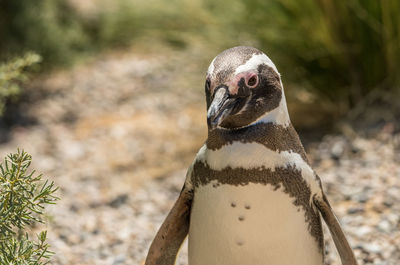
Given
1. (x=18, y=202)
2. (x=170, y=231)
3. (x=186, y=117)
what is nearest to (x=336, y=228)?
(x=170, y=231)

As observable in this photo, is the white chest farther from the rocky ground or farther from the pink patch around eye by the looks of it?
the rocky ground

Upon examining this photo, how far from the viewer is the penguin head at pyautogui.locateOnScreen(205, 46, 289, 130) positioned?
1.62 metres

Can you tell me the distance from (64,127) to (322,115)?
2.05m

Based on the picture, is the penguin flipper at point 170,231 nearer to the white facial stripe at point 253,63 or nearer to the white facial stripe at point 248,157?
the white facial stripe at point 248,157

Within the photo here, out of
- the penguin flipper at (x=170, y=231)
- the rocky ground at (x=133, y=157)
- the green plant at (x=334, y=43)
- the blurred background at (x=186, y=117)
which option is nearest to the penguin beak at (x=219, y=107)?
the penguin flipper at (x=170, y=231)

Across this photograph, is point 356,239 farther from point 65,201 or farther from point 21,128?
point 21,128

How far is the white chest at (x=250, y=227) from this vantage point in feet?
5.65

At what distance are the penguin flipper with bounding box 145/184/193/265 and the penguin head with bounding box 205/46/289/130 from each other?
1.04ft

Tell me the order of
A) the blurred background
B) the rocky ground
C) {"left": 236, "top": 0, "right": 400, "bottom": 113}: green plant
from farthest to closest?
{"left": 236, "top": 0, "right": 400, "bottom": 113}: green plant < the blurred background < the rocky ground

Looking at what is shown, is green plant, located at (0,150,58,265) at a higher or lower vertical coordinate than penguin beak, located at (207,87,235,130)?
lower

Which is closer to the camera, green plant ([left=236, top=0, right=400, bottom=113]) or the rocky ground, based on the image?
the rocky ground

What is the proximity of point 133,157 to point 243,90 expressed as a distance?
2.77 metres

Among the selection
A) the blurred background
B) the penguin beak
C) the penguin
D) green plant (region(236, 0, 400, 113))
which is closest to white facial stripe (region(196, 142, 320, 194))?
the penguin

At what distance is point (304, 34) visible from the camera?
12.7 feet
